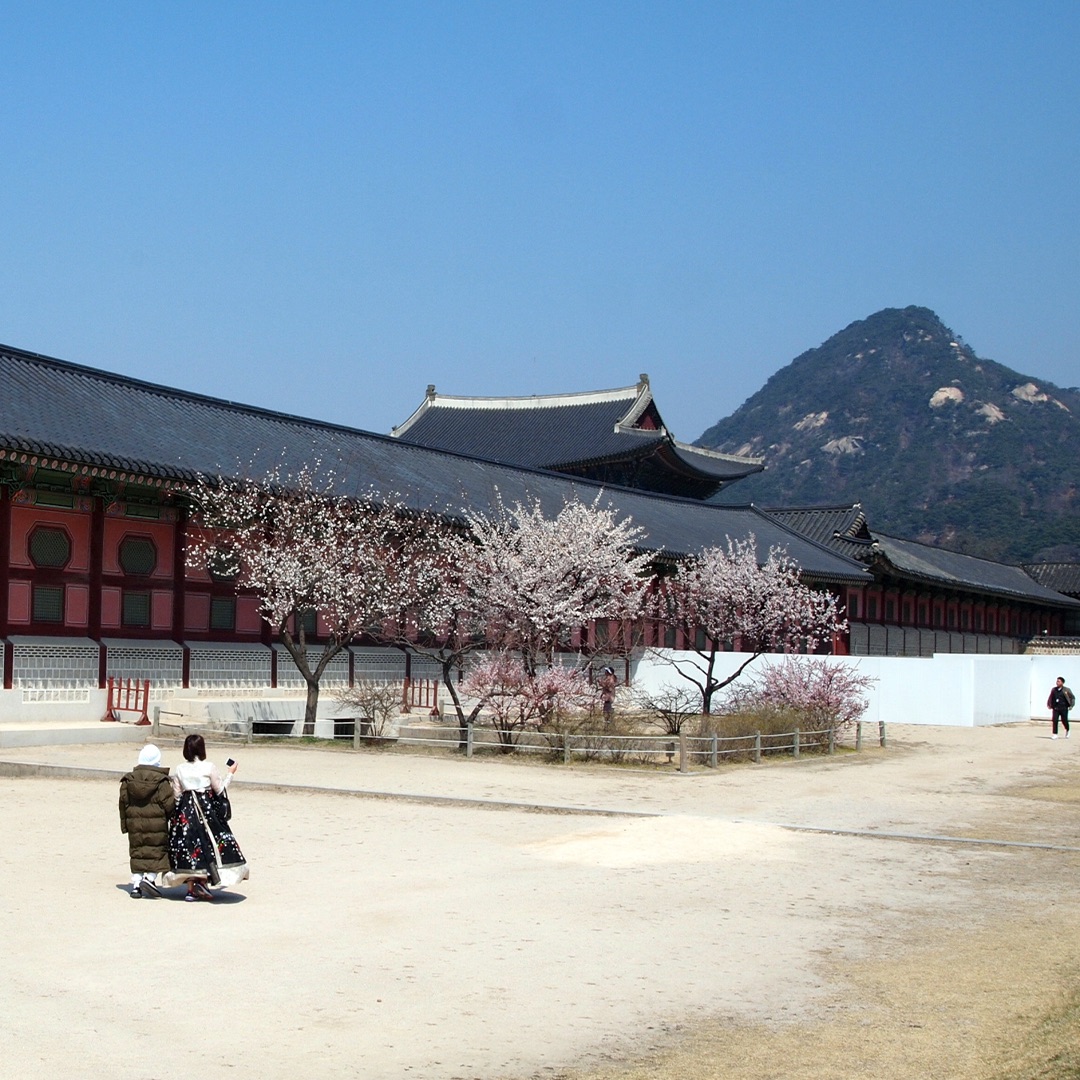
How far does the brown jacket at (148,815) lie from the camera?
10727 millimetres

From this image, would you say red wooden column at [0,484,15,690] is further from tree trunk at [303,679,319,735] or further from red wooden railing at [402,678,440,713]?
red wooden railing at [402,678,440,713]

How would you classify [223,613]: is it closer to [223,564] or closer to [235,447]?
[223,564]

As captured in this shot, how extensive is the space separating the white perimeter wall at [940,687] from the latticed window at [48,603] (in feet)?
55.7

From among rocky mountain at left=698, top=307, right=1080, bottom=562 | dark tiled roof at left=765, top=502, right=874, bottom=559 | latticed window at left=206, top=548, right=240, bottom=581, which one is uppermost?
rocky mountain at left=698, top=307, right=1080, bottom=562

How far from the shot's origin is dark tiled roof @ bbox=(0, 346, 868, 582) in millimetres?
26172

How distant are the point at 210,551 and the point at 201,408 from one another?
5374 mm

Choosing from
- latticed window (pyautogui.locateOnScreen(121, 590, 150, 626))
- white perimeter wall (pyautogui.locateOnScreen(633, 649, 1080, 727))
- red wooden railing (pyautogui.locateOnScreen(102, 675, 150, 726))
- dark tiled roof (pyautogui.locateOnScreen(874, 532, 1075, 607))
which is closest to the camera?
red wooden railing (pyautogui.locateOnScreen(102, 675, 150, 726))

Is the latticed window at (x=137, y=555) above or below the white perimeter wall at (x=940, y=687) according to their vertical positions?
above

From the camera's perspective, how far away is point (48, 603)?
25953mm

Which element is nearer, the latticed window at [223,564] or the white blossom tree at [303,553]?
the white blossom tree at [303,553]

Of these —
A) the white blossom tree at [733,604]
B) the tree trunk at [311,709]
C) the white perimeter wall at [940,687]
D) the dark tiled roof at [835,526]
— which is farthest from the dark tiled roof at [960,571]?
the tree trunk at [311,709]

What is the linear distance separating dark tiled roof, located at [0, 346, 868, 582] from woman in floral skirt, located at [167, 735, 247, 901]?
1463 cm

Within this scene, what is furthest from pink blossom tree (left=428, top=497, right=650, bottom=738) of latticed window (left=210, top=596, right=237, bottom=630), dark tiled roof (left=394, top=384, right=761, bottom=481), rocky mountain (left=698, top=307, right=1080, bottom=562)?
rocky mountain (left=698, top=307, right=1080, bottom=562)

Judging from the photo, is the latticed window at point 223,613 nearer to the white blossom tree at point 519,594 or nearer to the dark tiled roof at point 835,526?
the white blossom tree at point 519,594
